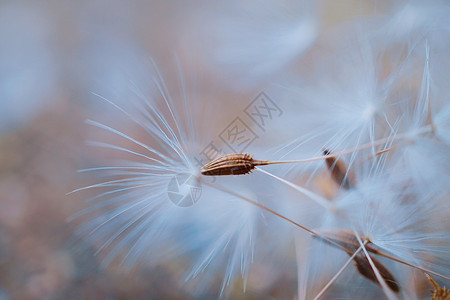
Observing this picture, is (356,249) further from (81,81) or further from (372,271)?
(81,81)

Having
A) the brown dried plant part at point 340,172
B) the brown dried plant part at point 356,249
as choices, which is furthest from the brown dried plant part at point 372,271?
the brown dried plant part at point 340,172

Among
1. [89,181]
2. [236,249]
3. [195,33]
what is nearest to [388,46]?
[195,33]

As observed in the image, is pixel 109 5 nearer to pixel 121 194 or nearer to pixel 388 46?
pixel 121 194

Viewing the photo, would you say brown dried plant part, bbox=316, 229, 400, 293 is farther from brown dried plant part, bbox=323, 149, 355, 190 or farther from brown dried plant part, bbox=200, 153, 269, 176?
brown dried plant part, bbox=200, 153, 269, 176

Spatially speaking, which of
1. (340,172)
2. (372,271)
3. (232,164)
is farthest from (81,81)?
(372,271)

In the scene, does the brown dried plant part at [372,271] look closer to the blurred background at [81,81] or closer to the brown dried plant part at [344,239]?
the brown dried plant part at [344,239]

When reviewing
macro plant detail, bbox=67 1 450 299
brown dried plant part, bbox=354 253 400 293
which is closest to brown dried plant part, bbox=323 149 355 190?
macro plant detail, bbox=67 1 450 299
